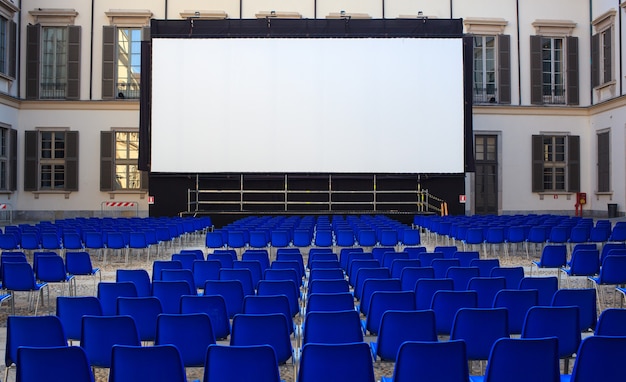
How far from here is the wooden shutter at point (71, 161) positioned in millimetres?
21562

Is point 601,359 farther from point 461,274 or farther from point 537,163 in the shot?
point 537,163

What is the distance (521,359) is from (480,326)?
2.68 feet

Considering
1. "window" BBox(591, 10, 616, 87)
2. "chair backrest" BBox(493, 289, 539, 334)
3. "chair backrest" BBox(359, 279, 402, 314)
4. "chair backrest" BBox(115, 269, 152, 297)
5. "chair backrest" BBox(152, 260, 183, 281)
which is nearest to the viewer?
"chair backrest" BBox(493, 289, 539, 334)

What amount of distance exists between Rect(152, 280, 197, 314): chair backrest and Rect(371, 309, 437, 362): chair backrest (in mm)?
1915

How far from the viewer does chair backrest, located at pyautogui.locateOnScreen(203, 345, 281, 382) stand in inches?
106

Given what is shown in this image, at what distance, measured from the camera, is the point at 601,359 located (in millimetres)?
2807

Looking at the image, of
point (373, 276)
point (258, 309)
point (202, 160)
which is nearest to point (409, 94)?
point (202, 160)

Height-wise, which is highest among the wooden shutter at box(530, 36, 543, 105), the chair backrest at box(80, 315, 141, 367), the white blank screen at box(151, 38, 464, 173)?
the wooden shutter at box(530, 36, 543, 105)

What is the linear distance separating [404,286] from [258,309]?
5.93 feet

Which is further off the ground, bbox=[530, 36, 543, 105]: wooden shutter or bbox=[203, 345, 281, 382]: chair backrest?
bbox=[530, 36, 543, 105]: wooden shutter

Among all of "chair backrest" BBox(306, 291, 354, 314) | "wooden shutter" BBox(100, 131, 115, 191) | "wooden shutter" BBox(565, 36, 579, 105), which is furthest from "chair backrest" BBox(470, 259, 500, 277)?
"wooden shutter" BBox(565, 36, 579, 105)

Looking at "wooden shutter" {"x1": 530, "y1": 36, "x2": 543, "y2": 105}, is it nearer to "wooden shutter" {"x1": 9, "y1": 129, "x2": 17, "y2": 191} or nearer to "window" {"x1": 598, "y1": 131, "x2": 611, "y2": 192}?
"window" {"x1": 598, "y1": 131, "x2": 611, "y2": 192}

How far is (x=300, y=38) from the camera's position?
18.2m

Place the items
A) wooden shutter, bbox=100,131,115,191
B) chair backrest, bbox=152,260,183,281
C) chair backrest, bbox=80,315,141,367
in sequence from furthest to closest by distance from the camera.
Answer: wooden shutter, bbox=100,131,115,191 → chair backrest, bbox=152,260,183,281 → chair backrest, bbox=80,315,141,367
